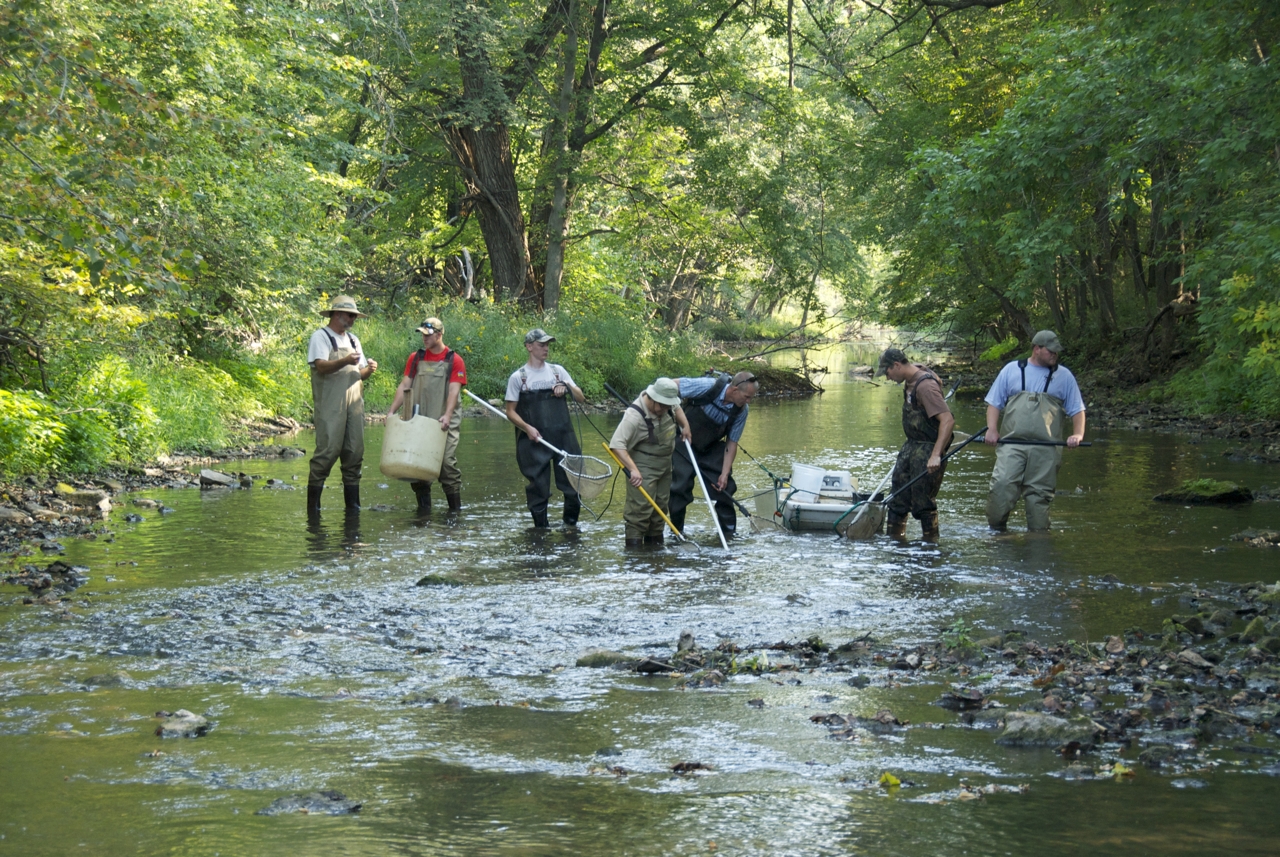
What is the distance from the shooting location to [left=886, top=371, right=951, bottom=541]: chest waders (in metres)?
11.5

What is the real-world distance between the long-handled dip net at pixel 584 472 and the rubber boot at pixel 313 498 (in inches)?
95.2

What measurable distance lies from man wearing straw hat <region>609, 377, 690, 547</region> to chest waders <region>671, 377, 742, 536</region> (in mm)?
223

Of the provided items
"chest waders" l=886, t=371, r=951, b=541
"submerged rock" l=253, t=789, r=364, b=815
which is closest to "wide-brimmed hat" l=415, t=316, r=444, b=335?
"chest waders" l=886, t=371, r=951, b=541

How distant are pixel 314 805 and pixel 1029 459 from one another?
8.47 meters

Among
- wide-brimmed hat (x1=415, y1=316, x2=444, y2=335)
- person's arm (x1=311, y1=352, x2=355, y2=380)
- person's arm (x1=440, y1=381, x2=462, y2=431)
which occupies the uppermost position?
wide-brimmed hat (x1=415, y1=316, x2=444, y2=335)

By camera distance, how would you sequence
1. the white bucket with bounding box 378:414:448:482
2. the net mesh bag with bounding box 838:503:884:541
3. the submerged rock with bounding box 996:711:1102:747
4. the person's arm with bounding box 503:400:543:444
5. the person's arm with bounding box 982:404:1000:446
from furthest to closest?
the white bucket with bounding box 378:414:448:482, the person's arm with bounding box 503:400:543:444, the net mesh bag with bounding box 838:503:884:541, the person's arm with bounding box 982:404:1000:446, the submerged rock with bounding box 996:711:1102:747

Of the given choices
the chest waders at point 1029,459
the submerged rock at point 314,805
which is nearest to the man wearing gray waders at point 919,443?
the chest waders at point 1029,459

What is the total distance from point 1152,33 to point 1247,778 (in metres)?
10.6

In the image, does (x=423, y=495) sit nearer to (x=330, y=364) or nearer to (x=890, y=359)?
(x=330, y=364)

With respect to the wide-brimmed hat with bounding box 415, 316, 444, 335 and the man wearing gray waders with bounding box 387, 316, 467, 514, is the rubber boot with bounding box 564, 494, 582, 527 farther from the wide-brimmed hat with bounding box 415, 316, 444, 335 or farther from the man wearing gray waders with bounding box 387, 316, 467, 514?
the wide-brimmed hat with bounding box 415, 316, 444, 335

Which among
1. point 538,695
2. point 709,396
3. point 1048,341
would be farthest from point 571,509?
point 538,695

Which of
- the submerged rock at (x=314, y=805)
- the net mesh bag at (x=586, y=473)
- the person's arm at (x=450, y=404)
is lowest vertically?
the submerged rock at (x=314, y=805)

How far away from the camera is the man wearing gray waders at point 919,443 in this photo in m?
11.2

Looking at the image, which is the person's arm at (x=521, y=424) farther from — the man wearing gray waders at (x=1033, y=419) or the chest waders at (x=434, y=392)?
the man wearing gray waders at (x=1033, y=419)
